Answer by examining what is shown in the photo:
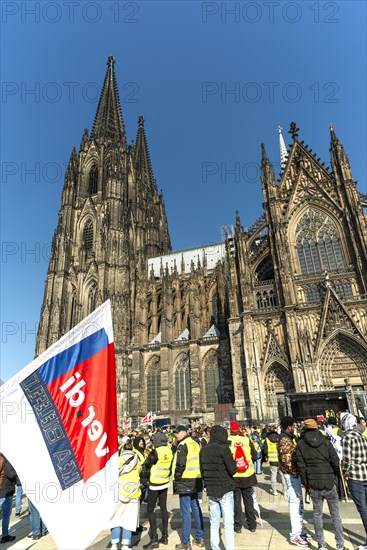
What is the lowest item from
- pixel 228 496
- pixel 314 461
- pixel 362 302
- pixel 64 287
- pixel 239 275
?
pixel 228 496

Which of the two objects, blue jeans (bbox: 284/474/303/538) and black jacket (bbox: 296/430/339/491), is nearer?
black jacket (bbox: 296/430/339/491)

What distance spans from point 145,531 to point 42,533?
79.7 inches

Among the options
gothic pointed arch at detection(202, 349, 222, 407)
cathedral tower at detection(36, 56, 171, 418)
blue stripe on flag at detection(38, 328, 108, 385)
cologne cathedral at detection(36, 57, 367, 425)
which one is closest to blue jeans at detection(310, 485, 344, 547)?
blue stripe on flag at detection(38, 328, 108, 385)

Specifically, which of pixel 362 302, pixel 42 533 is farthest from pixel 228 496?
pixel 362 302

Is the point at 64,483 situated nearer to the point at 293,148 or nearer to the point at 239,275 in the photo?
the point at 239,275

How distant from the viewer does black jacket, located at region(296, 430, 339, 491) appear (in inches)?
188

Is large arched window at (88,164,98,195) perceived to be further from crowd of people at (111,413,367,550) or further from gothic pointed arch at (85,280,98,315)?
crowd of people at (111,413,367,550)

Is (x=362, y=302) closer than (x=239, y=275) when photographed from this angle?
Yes

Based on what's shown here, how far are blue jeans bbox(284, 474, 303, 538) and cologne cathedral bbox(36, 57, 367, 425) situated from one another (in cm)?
1628

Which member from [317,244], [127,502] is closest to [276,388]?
[317,244]

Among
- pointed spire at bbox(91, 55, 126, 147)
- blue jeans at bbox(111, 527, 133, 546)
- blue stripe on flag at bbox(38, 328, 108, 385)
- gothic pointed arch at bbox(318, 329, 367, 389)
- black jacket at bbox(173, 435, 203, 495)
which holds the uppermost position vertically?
pointed spire at bbox(91, 55, 126, 147)

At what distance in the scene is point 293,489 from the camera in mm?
5531

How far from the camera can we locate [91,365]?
14.5 feet

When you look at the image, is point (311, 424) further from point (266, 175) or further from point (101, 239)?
point (101, 239)
